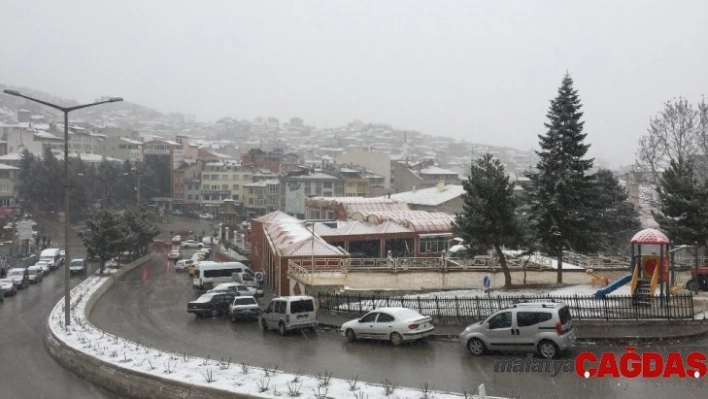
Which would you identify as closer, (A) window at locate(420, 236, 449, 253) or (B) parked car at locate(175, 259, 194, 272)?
(A) window at locate(420, 236, 449, 253)

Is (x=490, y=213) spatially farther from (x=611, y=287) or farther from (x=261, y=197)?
(x=261, y=197)

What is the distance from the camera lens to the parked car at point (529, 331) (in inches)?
595

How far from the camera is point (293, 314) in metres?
21.5

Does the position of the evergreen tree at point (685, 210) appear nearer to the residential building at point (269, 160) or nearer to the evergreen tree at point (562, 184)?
the evergreen tree at point (562, 184)

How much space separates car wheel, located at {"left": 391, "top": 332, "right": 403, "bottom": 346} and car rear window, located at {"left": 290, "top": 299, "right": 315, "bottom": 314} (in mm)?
4266

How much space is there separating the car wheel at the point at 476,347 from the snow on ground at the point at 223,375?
4.57 meters

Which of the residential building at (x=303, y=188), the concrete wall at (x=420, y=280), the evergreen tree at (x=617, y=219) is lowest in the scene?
the concrete wall at (x=420, y=280)

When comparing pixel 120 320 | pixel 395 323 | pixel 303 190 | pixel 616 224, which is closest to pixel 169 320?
pixel 120 320

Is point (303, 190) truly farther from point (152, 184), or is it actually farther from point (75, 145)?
point (75, 145)

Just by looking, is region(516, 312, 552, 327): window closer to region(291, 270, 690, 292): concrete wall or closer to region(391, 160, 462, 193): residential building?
region(291, 270, 690, 292): concrete wall

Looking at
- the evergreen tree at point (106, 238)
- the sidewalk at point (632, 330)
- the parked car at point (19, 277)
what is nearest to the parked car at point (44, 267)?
the evergreen tree at point (106, 238)

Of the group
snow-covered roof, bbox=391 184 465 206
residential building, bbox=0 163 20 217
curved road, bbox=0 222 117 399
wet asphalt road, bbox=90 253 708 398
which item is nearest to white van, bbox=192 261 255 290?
curved road, bbox=0 222 117 399

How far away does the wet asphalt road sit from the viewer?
12.6 m

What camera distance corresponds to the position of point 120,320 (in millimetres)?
27156
